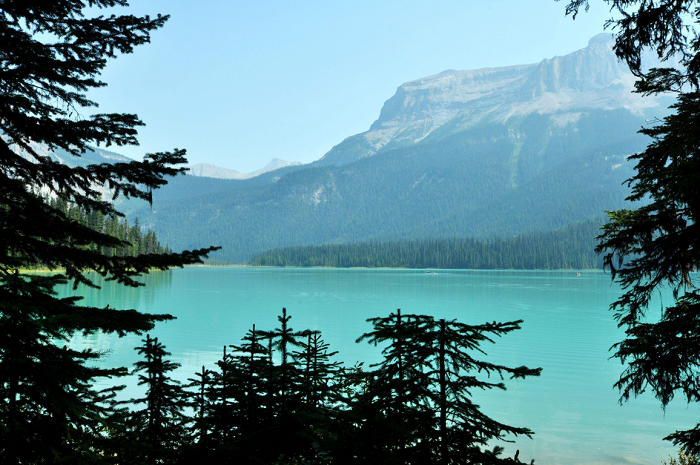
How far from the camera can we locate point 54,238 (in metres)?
4.96

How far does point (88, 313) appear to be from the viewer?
462 cm

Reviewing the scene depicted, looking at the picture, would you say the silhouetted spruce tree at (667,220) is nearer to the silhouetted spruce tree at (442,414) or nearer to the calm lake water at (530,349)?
the silhouetted spruce tree at (442,414)

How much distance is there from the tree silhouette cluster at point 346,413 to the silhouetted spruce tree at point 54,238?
0.57 m

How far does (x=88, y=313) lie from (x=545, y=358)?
3117cm

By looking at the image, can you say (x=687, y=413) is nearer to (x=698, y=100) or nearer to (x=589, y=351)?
(x=589, y=351)

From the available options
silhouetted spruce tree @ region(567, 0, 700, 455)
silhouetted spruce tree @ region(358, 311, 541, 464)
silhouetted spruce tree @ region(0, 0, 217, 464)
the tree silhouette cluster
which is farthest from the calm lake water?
silhouetted spruce tree @ region(567, 0, 700, 455)

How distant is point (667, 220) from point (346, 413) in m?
6.92

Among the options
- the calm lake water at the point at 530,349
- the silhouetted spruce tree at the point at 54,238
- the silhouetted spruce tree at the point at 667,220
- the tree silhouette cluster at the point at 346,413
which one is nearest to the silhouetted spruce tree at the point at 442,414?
the tree silhouette cluster at the point at 346,413

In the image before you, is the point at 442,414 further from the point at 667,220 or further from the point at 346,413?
the point at 667,220

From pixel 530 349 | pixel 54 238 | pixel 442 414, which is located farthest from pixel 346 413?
pixel 530 349

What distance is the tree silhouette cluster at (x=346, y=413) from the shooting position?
4145 millimetres

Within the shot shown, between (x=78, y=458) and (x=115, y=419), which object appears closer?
(x=78, y=458)

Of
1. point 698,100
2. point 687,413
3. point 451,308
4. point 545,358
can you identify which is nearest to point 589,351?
point 545,358

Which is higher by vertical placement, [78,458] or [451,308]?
[78,458]
